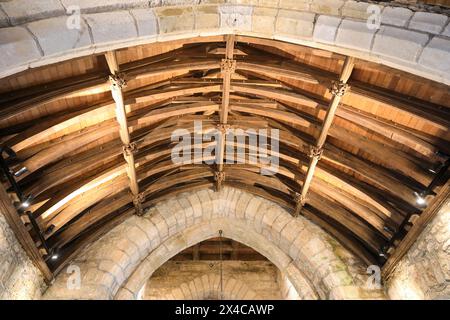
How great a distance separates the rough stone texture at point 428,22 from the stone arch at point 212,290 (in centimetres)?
663

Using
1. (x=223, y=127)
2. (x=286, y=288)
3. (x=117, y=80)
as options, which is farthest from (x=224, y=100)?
(x=286, y=288)

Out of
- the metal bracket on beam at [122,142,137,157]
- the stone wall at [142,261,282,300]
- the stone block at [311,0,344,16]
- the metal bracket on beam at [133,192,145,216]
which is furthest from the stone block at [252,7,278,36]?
the stone wall at [142,261,282,300]

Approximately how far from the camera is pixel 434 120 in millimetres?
3037

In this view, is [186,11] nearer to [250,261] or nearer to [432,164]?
[432,164]

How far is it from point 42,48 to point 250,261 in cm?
697

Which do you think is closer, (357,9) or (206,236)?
(357,9)

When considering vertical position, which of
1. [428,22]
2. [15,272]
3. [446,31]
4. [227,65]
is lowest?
[15,272]

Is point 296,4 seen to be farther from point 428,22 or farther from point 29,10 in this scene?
point 29,10

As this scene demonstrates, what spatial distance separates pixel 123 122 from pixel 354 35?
2487 mm

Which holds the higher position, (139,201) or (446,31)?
(139,201)

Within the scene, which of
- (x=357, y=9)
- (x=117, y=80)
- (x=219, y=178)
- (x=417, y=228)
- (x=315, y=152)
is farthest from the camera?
(x=219, y=178)

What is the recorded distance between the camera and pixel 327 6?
9.07 ft

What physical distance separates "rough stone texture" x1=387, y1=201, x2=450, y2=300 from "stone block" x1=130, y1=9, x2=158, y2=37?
331 cm

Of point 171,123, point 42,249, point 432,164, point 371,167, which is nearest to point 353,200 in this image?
point 371,167
